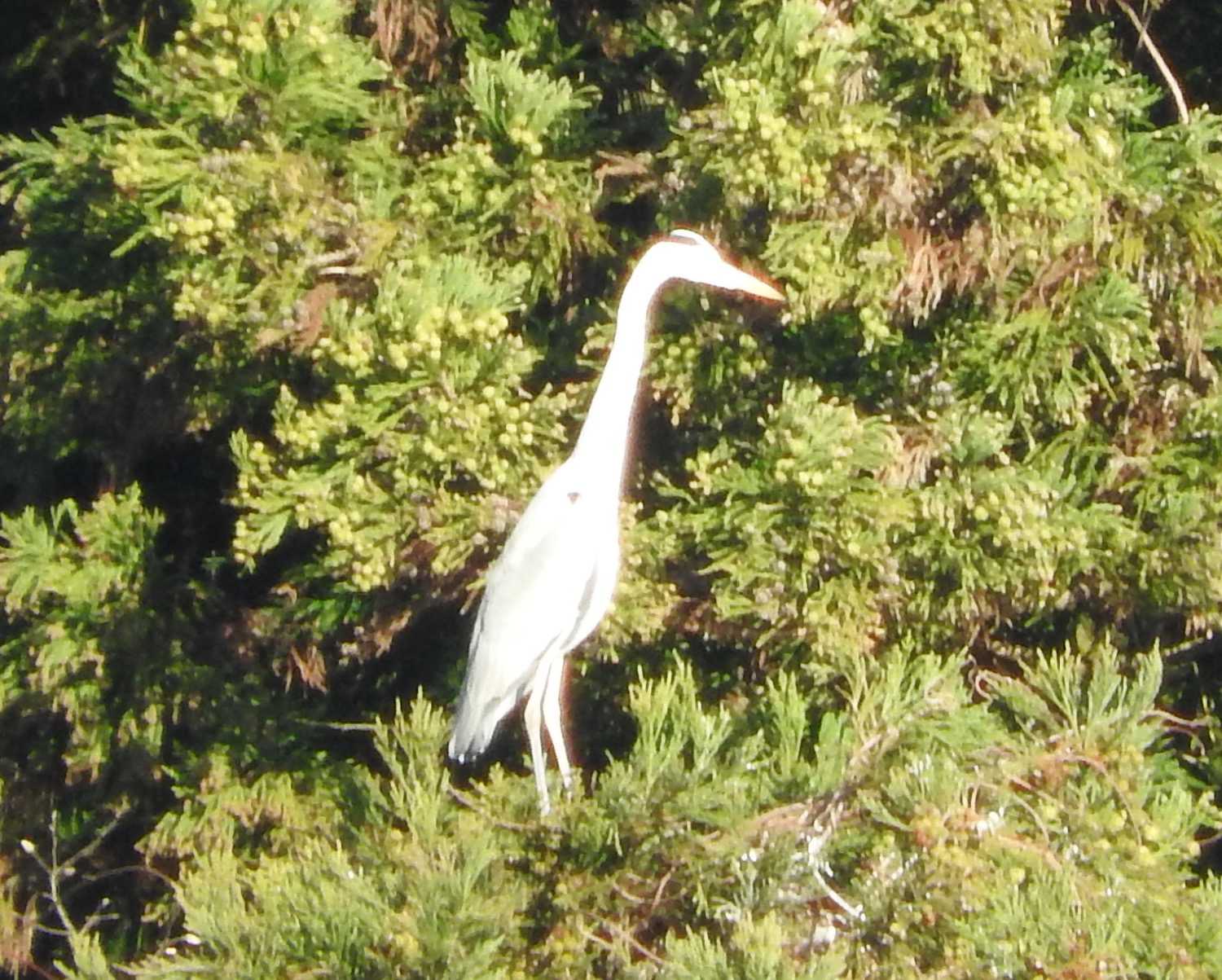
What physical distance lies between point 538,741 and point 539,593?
0.23 m

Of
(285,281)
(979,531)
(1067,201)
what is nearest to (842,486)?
(979,531)

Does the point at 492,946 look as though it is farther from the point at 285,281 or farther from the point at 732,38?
the point at 732,38

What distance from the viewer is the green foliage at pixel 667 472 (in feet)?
8.25

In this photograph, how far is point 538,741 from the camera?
2.95 meters

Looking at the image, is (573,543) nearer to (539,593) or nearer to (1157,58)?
(539,593)

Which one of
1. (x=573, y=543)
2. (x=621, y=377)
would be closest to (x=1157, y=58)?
(x=621, y=377)

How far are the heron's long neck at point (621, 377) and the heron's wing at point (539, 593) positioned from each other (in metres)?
0.08

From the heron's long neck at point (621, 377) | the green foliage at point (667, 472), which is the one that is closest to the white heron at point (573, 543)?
the heron's long neck at point (621, 377)

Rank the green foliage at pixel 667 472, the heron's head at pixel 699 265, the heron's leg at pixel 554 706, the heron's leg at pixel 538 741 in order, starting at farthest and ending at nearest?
the heron's leg at pixel 554 706, the heron's head at pixel 699 265, the heron's leg at pixel 538 741, the green foliage at pixel 667 472

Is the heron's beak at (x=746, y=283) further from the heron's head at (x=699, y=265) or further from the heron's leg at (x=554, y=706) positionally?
the heron's leg at (x=554, y=706)

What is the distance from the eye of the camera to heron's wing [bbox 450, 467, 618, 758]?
2859 millimetres

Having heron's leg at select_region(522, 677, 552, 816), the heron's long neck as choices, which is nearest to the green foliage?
heron's leg at select_region(522, 677, 552, 816)

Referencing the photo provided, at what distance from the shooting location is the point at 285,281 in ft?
9.93

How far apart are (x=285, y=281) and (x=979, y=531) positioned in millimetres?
1168
